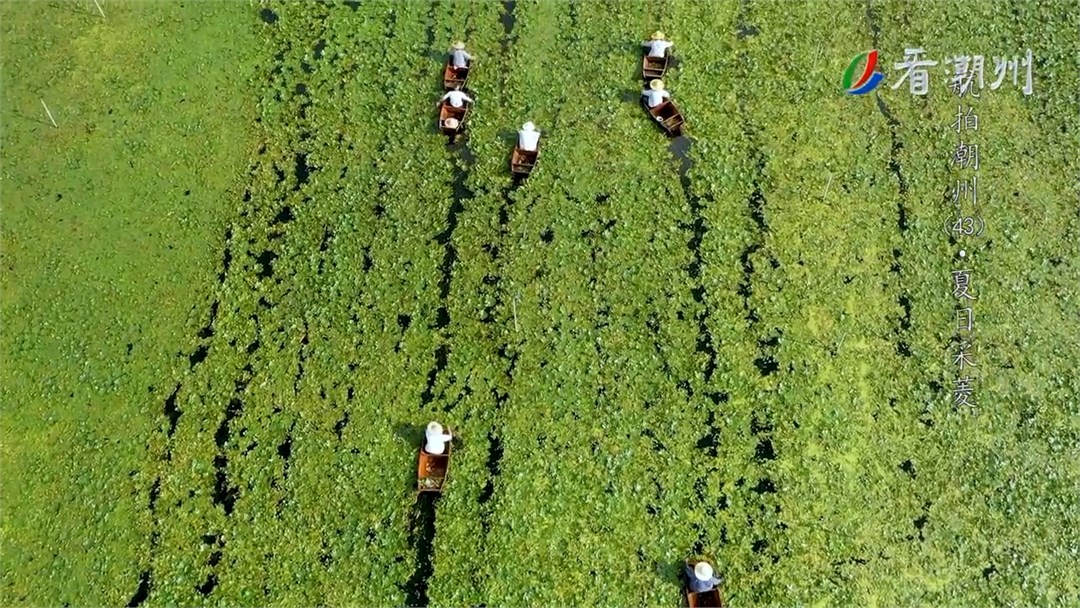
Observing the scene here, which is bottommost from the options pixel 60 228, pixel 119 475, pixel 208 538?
pixel 208 538

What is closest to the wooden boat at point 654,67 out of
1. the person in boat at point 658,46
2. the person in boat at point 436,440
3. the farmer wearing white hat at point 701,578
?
the person in boat at point 658,46

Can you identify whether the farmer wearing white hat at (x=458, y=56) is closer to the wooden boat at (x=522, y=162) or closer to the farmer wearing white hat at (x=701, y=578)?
the wooden boat at (x=522, y=162)

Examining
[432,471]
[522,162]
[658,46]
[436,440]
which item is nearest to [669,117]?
[658,46]

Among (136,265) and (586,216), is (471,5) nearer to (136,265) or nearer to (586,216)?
(586,216)

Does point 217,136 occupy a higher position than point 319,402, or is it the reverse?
point 217,136

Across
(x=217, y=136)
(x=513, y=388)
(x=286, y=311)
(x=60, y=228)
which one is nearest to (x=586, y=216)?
(x=513, y=388)

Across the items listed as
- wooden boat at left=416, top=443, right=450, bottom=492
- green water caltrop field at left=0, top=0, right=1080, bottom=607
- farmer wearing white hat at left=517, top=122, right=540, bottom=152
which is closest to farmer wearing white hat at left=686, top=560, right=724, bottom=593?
green water caltrop field at left=0, top=0, right=1080, bottom=607
